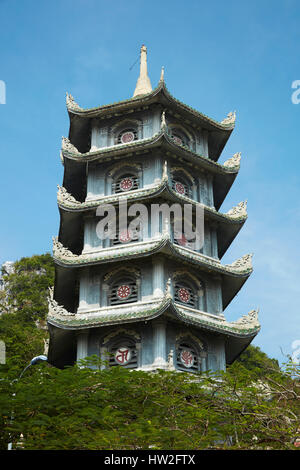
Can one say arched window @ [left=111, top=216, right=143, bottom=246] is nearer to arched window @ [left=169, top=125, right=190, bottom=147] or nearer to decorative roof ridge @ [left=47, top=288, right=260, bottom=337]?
decorative roof ridge @ [left=47, top=288, right=260, bottom=337]

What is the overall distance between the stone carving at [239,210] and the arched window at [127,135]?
4.71 m

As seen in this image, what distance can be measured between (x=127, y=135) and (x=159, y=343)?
366 inches

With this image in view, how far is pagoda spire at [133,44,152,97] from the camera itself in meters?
29.3

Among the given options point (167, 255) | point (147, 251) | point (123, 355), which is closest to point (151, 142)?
point (167, 255)

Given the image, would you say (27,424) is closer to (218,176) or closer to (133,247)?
(133,247)

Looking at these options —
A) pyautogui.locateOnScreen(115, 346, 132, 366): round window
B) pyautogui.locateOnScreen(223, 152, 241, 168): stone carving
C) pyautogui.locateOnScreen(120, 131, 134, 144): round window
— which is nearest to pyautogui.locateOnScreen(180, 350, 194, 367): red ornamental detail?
pyautogui.locateOnScreen(115, 346, 132, 366): round window

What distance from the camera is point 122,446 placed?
1271 centimetres

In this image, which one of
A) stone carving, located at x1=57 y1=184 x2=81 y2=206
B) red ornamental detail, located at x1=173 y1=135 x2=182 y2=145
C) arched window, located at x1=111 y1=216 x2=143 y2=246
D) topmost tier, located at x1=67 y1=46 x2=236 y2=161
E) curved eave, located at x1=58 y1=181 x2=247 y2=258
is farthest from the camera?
red ornamental detail, located at x1=173 y1=135 x2=182 y2=145

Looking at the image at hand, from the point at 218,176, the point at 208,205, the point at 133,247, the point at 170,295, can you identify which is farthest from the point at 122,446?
the point at 218,176

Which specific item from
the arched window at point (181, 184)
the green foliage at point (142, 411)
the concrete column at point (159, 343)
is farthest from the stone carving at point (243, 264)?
the green foliage at point (142, 411)

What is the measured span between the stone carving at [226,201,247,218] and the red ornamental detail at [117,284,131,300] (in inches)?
210

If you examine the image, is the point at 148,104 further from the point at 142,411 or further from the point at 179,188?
the point at 142,411

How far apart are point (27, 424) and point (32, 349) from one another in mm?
22434

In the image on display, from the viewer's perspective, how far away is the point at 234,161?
86.4 feet
